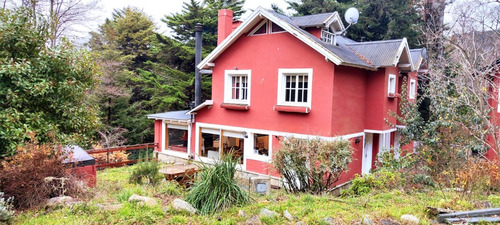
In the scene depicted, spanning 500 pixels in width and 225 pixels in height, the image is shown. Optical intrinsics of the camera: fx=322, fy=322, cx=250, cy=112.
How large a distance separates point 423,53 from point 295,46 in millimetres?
7938

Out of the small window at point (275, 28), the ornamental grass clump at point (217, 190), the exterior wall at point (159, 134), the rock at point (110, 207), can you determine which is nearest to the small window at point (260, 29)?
the small window at point (275, 28)

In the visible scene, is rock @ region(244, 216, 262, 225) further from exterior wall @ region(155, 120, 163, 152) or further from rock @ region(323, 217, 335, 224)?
exterior wall @ region(155, 120, 163, 152)

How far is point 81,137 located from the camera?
7746 millimetres

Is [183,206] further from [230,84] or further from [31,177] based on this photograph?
[230,84]

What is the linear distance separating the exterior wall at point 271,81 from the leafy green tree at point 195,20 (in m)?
10.7

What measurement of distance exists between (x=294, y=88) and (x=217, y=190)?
7.07 m

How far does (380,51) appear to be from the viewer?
12.9 meters

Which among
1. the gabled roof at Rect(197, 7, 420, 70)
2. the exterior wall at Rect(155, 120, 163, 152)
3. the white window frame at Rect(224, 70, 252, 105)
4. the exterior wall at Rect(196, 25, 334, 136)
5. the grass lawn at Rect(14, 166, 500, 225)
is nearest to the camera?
the grass lawn at Rect(14, 166, 500, 225)

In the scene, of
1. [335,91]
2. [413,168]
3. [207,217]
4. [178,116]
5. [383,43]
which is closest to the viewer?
[207,217]

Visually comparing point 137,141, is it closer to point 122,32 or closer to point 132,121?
point 132,121

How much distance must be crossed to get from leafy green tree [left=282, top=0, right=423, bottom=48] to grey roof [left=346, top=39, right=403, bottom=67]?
1108 centimetres

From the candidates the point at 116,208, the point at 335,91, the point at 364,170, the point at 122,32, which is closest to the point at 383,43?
the point at 335,91

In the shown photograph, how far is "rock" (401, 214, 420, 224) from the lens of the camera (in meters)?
5.05

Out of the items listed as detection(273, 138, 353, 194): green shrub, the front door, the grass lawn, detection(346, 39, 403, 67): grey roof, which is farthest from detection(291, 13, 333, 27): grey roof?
the grass lawn
